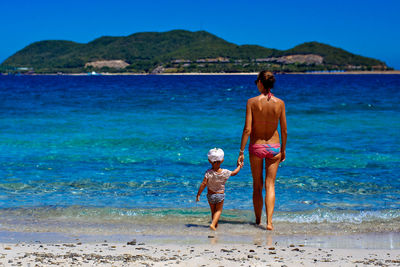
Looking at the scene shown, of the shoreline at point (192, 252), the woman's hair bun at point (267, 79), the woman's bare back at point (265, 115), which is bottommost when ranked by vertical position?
the shoreline at point (192, 252)

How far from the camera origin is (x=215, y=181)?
673cm

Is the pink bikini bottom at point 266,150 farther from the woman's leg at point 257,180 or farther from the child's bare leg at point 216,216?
the child's bare leg at point 216,216

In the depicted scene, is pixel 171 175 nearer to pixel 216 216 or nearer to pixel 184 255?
pixel 216 216

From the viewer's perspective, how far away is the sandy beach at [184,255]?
500 cm

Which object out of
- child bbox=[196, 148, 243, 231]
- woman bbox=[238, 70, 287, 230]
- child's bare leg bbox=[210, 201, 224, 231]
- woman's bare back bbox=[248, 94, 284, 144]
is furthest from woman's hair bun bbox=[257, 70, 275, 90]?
child's bare leg bbox=[210, 201, 224, 231]

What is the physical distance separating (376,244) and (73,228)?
3.98 m

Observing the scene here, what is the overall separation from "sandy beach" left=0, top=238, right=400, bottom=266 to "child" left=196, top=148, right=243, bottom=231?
2.83 ft

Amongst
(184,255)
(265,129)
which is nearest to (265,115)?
(265,129)

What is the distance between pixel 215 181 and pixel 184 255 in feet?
5.34

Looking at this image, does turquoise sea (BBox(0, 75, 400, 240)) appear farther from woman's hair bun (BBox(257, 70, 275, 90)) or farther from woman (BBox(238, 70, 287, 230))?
woman's hair bun (BBox(257, 70, 275, 90))

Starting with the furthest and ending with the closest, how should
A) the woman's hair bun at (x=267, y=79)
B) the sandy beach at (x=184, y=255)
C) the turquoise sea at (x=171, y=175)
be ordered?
1. the turquoise sea at (x=171, y=175)
2. the woman's hair bun at (x=267, y=79)
3. the sandy beach at (x=184, y=255)

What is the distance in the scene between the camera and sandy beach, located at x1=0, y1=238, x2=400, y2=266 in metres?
5.00

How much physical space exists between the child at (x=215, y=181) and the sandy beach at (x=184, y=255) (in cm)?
86

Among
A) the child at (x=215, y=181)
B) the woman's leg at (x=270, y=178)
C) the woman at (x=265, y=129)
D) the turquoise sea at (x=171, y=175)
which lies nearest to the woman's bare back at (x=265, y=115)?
the woman at (x=265, y=129)
